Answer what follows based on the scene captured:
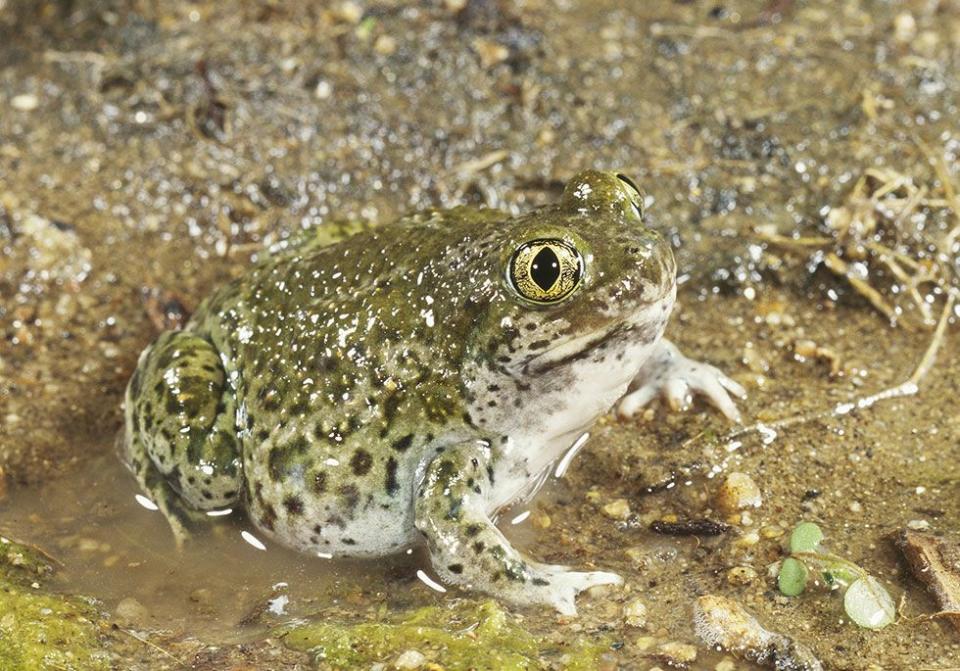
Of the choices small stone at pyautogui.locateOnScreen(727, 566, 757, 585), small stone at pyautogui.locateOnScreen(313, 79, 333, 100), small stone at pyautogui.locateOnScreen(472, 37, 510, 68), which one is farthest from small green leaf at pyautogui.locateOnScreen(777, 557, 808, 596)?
small stone at pyautogui.locateOnScreen(313, 79, 333, 100)

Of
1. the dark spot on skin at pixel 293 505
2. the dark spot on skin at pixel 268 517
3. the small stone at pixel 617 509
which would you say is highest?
the dark spot on skin at pixel 293 505

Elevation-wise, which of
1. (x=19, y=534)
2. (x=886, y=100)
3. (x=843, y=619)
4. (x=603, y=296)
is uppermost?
(x=603, y=296)

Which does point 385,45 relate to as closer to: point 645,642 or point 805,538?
point 805,538

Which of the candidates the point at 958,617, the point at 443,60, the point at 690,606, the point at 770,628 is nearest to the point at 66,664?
the point at 690,606

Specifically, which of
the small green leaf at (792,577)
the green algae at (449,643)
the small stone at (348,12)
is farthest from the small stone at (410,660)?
the small stone at (348,12)

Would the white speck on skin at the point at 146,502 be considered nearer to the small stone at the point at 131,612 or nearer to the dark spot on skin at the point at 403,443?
the small stone at the point at 131,612

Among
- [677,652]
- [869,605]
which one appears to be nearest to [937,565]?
[869,605]

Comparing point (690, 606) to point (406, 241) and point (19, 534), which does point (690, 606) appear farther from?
point (19, 534)
